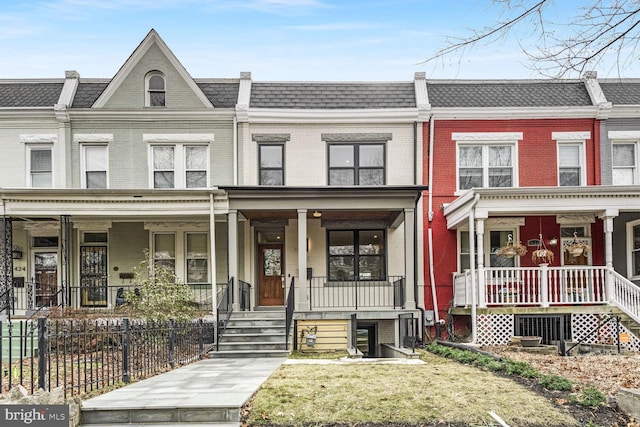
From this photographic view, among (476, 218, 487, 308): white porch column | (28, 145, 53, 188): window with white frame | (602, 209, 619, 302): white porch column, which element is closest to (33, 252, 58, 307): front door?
(28, 145, 53, 188): window with white frame

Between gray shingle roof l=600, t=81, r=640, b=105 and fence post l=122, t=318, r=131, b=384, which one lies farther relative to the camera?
gray shingle roof l=600, t=81, r=640, b=105

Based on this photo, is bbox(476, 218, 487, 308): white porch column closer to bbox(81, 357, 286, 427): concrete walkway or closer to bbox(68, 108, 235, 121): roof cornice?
bbox(81, 357, 286, 427): concrete walkway

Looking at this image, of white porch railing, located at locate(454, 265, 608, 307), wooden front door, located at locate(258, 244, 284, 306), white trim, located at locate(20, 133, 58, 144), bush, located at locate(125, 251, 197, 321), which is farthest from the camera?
wooden front door, located at locate(258, 244, 284, 306)

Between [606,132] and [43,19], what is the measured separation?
16740 millimetres

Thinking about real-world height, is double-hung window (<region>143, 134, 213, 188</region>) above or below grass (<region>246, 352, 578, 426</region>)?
above

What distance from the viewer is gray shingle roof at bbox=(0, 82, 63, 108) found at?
66.6 ft

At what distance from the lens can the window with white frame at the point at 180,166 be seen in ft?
65.3

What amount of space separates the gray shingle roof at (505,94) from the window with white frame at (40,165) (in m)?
12.2

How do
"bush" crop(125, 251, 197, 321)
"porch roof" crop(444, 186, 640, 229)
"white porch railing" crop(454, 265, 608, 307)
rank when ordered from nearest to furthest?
"bush" crop(125, 251, 197, 321) → "white porch railing" crop(454, 265, 608, 307) → "porch roof" crop(444, 186, 640, 229)

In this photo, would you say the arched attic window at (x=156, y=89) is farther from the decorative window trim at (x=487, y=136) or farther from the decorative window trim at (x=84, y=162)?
the decorative window trim at (x=487, y=136)

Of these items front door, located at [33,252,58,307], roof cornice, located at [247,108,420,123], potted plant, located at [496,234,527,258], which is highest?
roof cornice, located at [247,108,420,123]

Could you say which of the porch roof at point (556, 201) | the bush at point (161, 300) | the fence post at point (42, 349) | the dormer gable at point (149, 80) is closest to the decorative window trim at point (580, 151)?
the porch roof at point (556, 201)

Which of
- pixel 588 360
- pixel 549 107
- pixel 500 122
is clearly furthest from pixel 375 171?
pixel 588 360

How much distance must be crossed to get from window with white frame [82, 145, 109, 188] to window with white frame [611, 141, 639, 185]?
52.3 feet
